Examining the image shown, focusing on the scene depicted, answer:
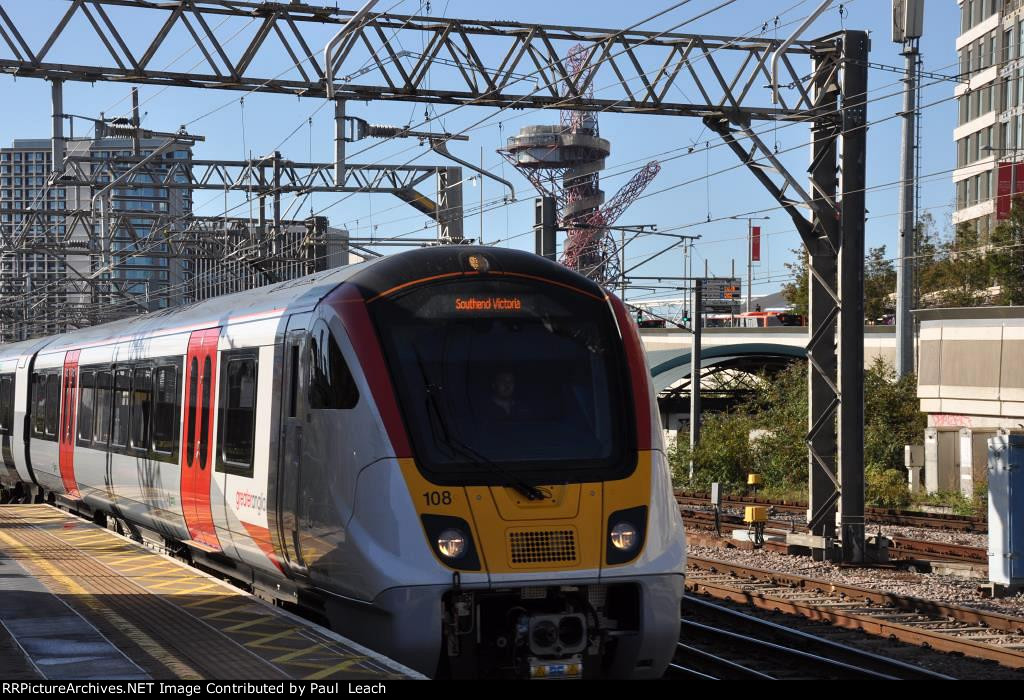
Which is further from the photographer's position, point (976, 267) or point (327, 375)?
point (976, 267)

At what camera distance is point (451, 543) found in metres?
9.07

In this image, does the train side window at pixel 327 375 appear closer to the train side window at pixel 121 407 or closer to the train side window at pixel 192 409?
the train side window at pixel 192 409

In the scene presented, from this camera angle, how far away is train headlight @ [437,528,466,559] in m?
9.05

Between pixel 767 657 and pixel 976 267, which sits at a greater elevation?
pixel 976 267

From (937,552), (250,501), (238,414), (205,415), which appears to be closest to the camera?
(250,501)

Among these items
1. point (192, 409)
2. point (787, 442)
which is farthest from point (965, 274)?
point (192, 409)

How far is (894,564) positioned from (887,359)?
33.0 meters

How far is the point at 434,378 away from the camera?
31.2 feet

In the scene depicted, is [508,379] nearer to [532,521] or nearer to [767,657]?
[532,521]

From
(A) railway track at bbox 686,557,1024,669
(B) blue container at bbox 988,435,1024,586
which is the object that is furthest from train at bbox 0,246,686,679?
(B) blue container at bbox 988,435,1024,586

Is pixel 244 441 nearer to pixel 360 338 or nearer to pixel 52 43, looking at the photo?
pixel 360 338

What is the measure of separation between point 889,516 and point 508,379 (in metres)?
18.8

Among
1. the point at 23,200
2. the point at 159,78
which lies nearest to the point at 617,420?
the point at 159,78

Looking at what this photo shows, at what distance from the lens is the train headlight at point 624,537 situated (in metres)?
9.40
